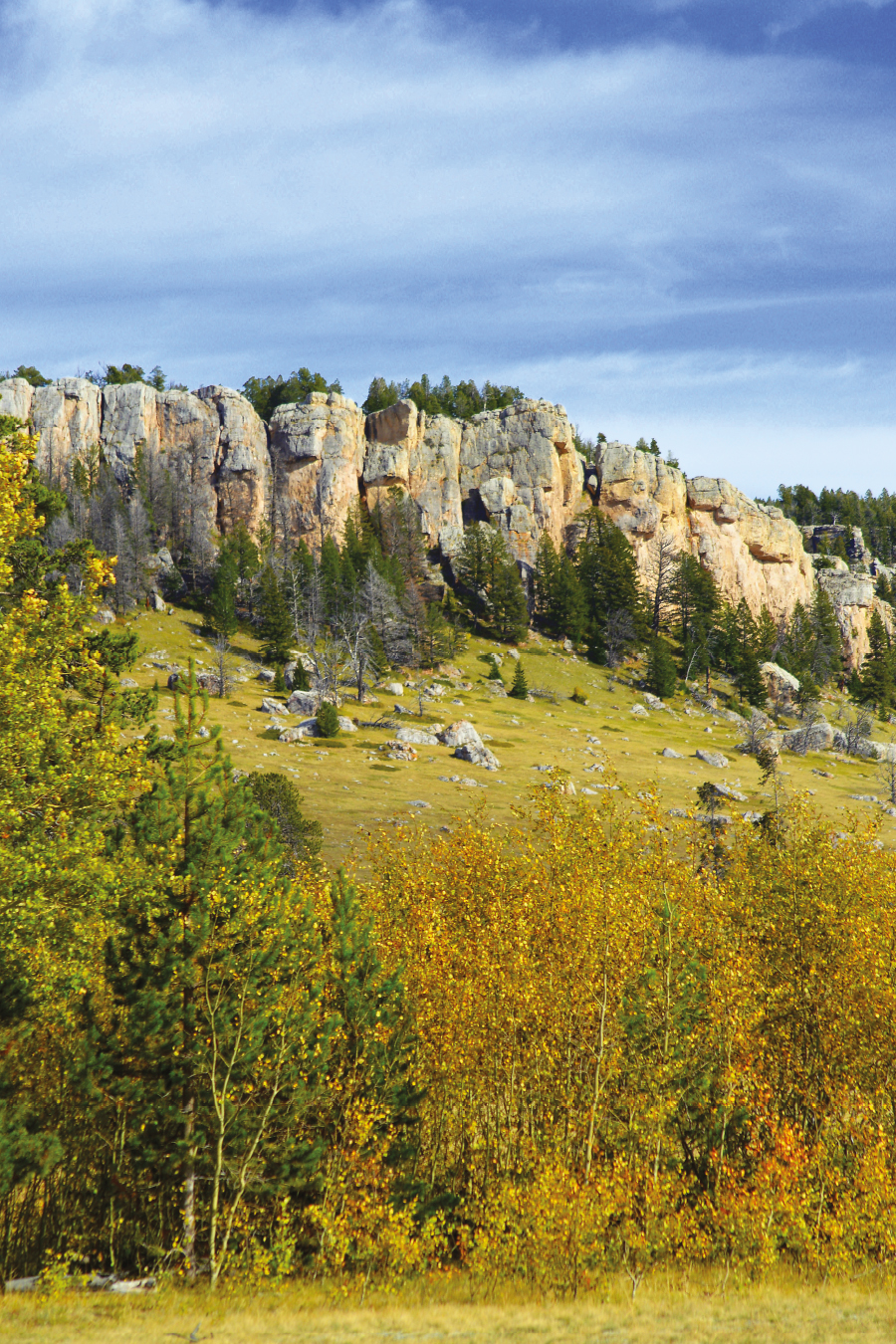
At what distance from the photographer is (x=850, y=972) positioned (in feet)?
80.4

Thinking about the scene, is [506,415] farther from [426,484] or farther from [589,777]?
[589,777]

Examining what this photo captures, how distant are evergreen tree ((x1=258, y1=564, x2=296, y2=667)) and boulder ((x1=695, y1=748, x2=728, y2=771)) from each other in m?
51.8

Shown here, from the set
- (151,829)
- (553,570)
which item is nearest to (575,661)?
(553,570)

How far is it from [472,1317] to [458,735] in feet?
222

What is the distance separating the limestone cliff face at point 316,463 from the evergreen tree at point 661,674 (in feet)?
199

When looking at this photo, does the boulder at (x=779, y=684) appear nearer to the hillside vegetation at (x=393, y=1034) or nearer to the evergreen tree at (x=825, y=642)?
the evergreen tree at (x=825, y=642)

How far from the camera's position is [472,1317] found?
61.3 feet

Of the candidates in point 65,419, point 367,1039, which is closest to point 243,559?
point 65,419

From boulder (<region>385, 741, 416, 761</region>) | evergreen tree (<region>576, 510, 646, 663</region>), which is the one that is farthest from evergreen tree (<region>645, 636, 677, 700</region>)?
boulder (<region>385, 741, 416, 761</region>)

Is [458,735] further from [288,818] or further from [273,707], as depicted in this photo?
→ [288,818]

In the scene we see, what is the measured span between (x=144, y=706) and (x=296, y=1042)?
13.7m

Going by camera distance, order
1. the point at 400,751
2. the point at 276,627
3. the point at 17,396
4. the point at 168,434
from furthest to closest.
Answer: the point at 168,434 < the point at 17,396 < the point at 276,627 < the point at 400,751

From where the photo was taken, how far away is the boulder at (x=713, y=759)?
9009 centimetres

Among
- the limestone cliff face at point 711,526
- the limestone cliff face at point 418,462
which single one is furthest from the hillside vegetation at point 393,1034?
the limestone cliff face at point 711,526
